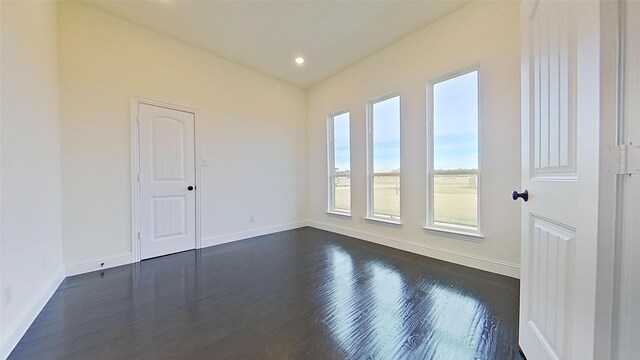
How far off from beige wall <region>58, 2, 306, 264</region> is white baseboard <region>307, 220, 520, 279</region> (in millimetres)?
1729

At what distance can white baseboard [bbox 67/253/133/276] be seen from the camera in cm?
259

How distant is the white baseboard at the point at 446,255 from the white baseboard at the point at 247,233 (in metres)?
1.15

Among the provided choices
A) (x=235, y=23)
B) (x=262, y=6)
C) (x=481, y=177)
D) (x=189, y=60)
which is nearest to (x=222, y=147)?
(x=189, y=60)

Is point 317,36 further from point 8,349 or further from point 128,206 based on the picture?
point 8,349

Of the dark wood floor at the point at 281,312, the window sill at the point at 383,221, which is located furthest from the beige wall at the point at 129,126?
the window sill at the point at 383,221

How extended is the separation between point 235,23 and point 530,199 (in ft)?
11.5

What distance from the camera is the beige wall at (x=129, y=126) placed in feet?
Result: 8.60

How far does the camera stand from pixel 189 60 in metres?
3.50

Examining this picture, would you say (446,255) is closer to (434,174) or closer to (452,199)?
(452,199)

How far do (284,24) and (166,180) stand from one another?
263 cm

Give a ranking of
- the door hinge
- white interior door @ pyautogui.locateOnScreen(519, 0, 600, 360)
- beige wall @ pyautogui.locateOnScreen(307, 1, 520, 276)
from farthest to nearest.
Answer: beige wall @ pyautogui.locateOnScreen(307, 1, 520, 276) → white interior door @ pyautogui.locateOnScreen(519, 0, 600, 360) → the door hinge

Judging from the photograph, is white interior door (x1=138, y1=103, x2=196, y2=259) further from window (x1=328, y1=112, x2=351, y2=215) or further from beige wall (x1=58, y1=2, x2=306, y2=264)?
window (x1=328, y1=112, x2=351, y2=215)

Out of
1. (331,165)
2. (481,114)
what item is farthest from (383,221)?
(481,114)

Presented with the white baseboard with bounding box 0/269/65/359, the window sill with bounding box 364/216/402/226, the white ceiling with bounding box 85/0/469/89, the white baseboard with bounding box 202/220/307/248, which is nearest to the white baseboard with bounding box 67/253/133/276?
the white baseboard with bounding box 0/269/65/359
